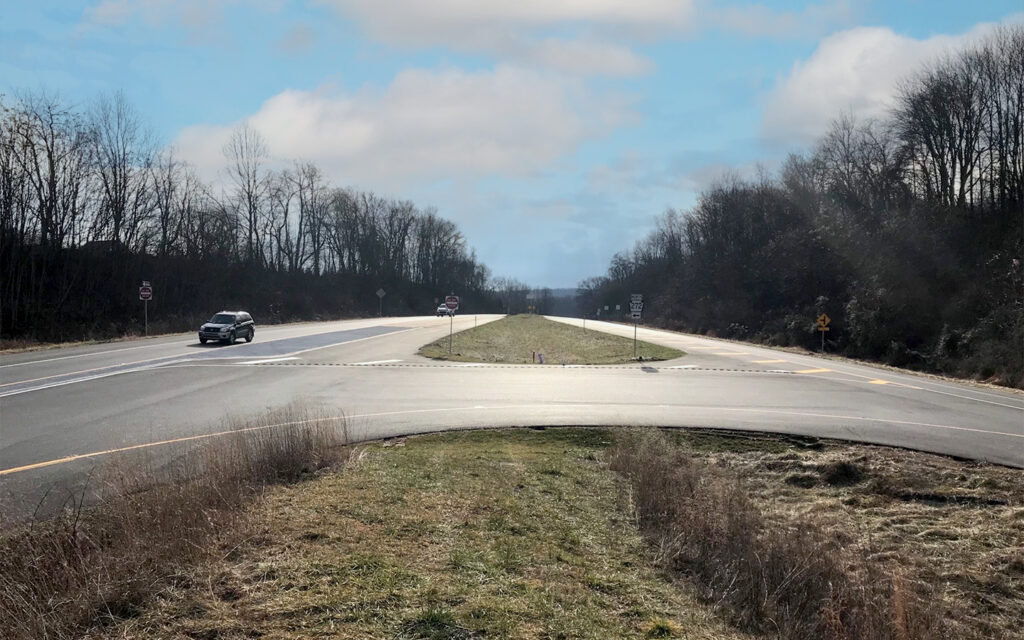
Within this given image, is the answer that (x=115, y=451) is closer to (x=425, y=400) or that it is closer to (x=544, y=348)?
(x=425, y=400)

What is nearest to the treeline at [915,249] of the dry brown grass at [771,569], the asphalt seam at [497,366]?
the asphalt seam at [497,366]

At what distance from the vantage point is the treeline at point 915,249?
1444 inches

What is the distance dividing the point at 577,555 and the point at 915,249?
47.2 meters

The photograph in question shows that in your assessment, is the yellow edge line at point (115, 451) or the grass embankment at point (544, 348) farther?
the grass embankment at point (544, 348)

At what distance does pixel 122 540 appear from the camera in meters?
5.95

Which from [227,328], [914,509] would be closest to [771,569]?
[914,509]

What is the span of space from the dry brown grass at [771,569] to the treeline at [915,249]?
81.6ft

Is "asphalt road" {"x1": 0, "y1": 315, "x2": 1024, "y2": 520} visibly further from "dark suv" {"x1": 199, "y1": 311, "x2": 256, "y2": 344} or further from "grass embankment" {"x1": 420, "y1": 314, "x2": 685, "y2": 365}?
"grass embankment" {"x1": 420, "y1": 314, "x2": 685, "y2": 365}

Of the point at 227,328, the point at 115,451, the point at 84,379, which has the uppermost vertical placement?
the point at 227,328

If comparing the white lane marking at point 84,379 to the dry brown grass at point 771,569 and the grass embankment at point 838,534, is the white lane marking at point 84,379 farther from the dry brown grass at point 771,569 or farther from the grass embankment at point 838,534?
the dry brown grass at point 771,569

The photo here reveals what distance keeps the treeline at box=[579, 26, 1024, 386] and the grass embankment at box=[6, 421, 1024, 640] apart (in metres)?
22.7

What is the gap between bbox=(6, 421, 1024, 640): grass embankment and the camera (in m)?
4.89

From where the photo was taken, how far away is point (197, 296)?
6372 centimetres

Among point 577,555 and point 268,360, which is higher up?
point 268,360
